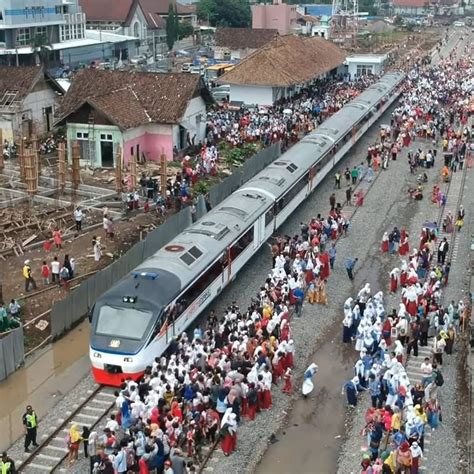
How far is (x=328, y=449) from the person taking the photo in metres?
17.8

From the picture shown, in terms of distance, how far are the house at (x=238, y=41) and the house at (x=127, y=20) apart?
14689 millimetres

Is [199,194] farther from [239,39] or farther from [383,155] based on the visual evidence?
[239,39]

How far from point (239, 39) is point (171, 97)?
1646 inches

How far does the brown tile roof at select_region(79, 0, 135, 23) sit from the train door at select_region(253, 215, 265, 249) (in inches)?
2836

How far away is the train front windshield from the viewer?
63.0 feet

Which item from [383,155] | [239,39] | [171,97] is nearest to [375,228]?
[383,155]

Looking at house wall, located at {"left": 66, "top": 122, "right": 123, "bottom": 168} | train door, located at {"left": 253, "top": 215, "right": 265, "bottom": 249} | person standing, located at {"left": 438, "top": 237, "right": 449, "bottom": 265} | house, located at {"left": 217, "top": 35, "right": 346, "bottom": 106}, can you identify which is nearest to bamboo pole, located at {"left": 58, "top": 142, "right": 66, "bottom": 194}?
house wall, located at {"left": 66, "top": 122, "right": 123, "bottom": 168}

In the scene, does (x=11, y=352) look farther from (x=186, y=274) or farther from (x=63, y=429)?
(x=186, y=274)

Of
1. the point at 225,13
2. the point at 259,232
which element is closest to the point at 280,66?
the point at 259,232

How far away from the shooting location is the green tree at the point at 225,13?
11450cm

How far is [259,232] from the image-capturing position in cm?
2803

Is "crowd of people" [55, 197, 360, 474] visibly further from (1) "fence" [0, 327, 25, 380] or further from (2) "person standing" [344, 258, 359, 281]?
(2) "person standing" [344, 258, 359, 281]

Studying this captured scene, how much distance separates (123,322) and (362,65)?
2434 inches

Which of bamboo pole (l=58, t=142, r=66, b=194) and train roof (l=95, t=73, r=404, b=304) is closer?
train roof (l=95, t=73, r=404, b=304)
